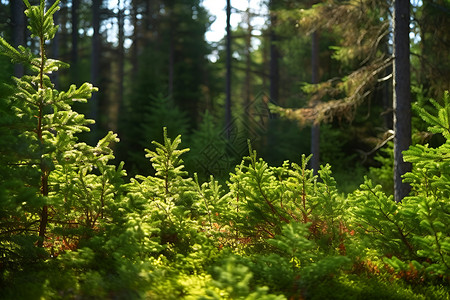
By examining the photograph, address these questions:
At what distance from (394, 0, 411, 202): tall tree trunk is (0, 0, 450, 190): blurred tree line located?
0.45 meters

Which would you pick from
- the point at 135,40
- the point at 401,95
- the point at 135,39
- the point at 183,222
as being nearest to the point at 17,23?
the point at 183,222

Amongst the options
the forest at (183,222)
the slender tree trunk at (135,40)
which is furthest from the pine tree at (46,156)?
the slender tree trunk at (135,40)

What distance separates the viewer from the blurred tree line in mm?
11531

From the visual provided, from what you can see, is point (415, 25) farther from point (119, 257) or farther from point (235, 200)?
point (119, 257)

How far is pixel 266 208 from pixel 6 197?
354cm

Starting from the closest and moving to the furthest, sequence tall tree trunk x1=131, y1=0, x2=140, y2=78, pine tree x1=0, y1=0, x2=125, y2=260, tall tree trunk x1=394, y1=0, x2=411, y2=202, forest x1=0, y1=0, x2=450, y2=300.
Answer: forest x1=0, y1=0, x2=450, y2=300, pine tree x1=0, y1=0, x2=125, y2=260, tall tree trunk x1=394, y1=0, x2=411, y2=202, tall tree trunk x1=131, y1=0, x2=140, y2=78

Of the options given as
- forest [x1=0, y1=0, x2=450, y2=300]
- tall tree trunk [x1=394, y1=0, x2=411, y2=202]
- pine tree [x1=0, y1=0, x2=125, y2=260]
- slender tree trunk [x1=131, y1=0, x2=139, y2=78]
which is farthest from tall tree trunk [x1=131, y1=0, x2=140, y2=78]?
pine tree [x1=0, y1=0, x2=125, y2=260]

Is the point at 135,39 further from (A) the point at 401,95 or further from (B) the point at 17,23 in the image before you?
(A) the point at 401,95

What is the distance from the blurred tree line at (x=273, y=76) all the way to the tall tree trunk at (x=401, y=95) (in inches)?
17.7

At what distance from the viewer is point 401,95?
1006 cm

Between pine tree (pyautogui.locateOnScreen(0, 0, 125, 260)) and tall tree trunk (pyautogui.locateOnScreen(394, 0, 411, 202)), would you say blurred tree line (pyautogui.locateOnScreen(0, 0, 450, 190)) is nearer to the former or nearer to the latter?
tall tree trunk (pyautogui.locateOnScreen(394, 0, 411, 202))

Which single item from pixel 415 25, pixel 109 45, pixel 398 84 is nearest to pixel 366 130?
pixel 415 25

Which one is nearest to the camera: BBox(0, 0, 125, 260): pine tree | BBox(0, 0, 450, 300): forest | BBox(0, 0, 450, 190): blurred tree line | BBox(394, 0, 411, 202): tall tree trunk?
BBox(0, 0, 450, 300): forest

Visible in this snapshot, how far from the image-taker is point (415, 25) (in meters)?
11.6
